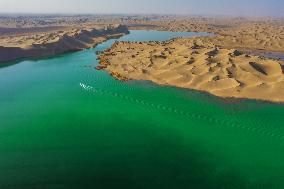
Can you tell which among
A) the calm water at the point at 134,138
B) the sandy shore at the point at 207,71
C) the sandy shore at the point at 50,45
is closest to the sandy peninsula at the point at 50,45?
the sandy shore at the point at 50,45

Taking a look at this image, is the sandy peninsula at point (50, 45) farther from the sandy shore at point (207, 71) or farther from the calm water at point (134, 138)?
the calm water at point (134, 138)

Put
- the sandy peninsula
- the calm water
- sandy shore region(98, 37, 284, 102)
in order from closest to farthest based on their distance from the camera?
1. the calm water
2. sandy shore region(98, 37, 284, 102)
3. the sandy peninsula

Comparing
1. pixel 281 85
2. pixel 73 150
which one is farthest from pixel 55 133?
pixel 281 85

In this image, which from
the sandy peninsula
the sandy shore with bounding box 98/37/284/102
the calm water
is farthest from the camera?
the sandy peninsula

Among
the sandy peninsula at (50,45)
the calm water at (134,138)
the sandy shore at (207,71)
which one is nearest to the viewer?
the calm water at (134,138)

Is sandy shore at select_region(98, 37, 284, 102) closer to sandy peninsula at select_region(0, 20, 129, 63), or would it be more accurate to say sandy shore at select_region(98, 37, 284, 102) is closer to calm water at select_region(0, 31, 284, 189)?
calm water at select_region(0, 31, 284, 189)

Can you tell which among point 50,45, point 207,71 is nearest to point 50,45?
point 50,45

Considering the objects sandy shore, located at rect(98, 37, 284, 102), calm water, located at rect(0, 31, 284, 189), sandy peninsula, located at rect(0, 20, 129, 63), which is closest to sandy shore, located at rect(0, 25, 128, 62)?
sandy peninsula, located at rect(0, 20, 129, 63)
